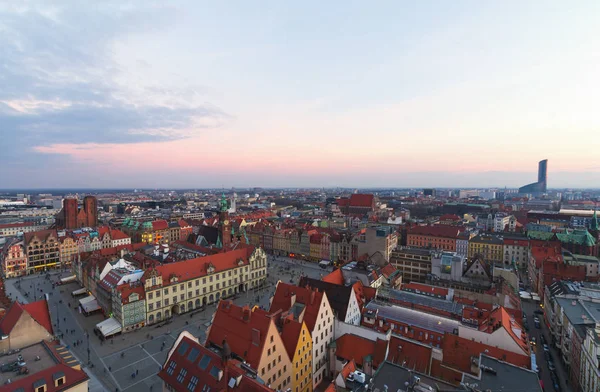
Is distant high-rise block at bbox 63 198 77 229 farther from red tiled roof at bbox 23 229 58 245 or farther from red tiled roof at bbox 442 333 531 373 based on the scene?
red tiled roof at bbox 442 333 531 373

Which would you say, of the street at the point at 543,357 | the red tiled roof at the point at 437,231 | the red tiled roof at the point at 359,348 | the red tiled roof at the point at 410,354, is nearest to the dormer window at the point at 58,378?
the red tiled roof at the point at 359,348

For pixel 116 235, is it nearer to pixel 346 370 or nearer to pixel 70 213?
pixel 70 213

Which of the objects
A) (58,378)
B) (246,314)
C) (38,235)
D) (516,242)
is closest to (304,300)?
(246,314)

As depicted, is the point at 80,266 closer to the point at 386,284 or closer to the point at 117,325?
the point at 117,325

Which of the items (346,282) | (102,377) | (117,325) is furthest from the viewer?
(346,282)

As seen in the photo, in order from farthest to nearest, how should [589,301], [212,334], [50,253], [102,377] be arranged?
[50,253], [589,301], [102,377], [212,334]

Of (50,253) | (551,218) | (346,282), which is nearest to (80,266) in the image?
(50,253)

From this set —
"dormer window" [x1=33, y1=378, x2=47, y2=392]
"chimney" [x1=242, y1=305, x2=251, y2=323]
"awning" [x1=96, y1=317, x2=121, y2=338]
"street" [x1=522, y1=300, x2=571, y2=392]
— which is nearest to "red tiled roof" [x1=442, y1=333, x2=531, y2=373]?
"street" [x1=522, y1=300, x2=571, y2=392]
